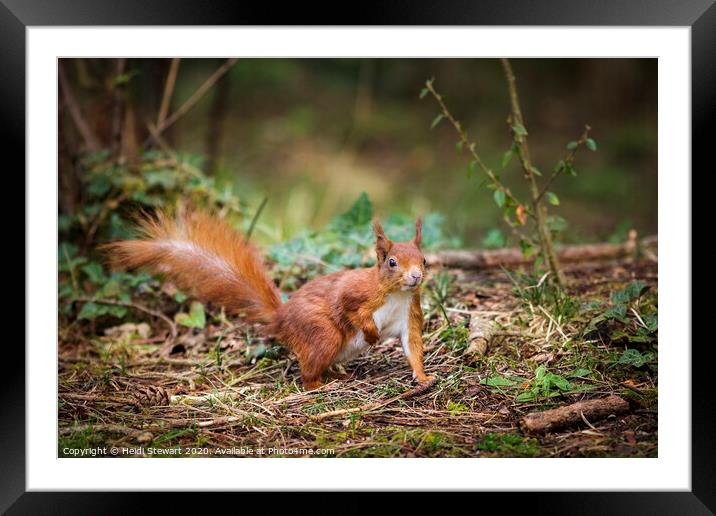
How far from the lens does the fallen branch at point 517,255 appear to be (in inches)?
146

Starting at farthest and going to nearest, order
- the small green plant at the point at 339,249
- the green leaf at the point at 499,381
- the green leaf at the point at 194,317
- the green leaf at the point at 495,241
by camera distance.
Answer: the green leaf at the point at 495,241 < the small green plant at the point at 339,249 < the green leaf at the point at 194,317 < the green leaf at the point at 499,381

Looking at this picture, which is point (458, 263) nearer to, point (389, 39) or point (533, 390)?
point (533, 390)

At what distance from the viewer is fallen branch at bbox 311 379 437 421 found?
255 centimetres

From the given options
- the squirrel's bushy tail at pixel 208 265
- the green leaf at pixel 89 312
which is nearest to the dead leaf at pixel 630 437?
the squirrel's bushy tail at pixel 208 265

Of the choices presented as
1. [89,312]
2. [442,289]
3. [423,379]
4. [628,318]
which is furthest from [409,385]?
[89,312]

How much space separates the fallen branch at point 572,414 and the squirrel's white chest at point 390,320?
0.54 metres

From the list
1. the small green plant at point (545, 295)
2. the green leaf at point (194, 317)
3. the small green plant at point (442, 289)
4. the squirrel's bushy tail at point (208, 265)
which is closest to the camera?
the squirrel's bushy tail at point (208, 265)

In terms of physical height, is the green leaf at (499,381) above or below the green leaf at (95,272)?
below

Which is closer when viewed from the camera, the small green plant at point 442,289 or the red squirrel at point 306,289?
the red squirrel at point 306,289

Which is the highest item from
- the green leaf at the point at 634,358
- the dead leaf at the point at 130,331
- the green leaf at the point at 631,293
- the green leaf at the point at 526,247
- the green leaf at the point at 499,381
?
the green leaf at the point at 526,247

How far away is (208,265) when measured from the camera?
9.71 feet

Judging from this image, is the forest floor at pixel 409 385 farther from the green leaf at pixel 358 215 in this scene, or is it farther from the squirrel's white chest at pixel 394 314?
the green leaf at pixel 358 215

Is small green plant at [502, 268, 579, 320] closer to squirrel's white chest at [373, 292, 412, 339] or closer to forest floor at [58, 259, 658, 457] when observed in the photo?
forest floor at [58, 259, 658, 457]

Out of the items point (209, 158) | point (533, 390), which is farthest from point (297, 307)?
point (209, 158)
